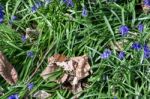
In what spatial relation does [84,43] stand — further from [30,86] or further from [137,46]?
[30,86]

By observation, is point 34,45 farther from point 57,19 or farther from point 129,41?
point 129,41

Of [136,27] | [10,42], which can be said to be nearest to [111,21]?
[136,27]

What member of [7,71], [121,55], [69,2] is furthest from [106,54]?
[7,71]

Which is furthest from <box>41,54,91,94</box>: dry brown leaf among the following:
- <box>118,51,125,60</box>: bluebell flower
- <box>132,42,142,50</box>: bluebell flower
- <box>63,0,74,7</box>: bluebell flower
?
<box>63,0,74,7</box>: bluebell flower

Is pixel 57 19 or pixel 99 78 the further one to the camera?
pixel 57 19

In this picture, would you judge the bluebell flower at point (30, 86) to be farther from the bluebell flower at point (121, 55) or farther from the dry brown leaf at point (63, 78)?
the bluebell flower at point (121, 55)
